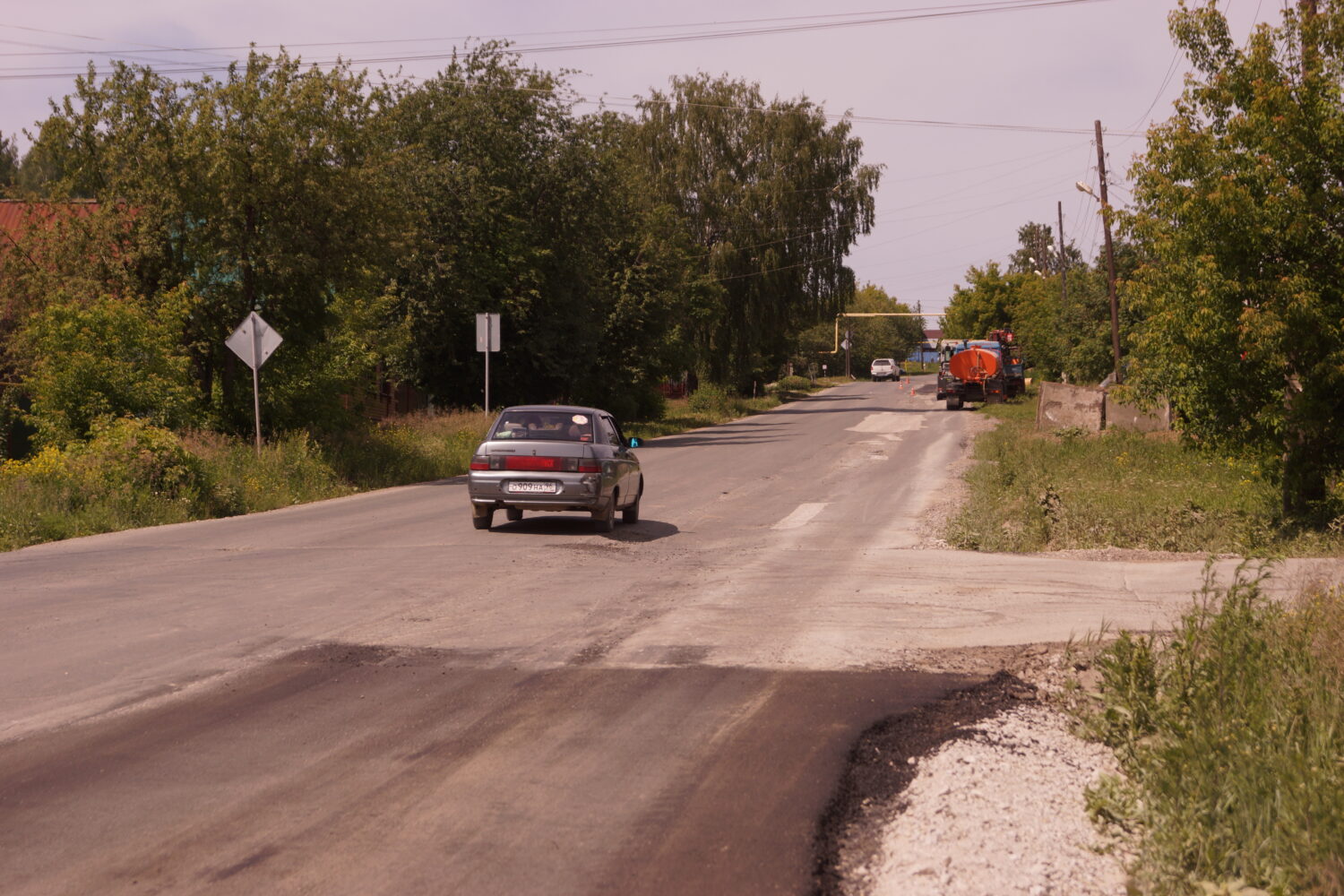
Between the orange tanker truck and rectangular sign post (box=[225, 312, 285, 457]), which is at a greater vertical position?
rectangular sign post (box=[225, 312, 285, 457])

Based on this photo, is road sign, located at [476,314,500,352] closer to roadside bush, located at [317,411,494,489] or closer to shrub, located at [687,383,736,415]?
roadside bush, located at [317,411,494,489]

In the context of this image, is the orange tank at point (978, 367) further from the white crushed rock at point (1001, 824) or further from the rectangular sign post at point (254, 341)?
the white crushed rock at point (1001, 824)

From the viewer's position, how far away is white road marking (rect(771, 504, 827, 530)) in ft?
53.4

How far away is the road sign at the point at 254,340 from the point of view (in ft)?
68.4

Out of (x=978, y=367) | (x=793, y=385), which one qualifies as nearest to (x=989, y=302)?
(x=793, y=385)

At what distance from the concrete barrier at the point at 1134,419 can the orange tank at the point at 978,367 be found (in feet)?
72.1

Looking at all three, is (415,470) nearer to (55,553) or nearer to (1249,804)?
(55,553)

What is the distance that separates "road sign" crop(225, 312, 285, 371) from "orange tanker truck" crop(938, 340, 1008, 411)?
39.0 meters

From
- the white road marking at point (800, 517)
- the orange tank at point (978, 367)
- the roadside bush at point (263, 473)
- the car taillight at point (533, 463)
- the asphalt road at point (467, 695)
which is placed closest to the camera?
the asphalt road at point (467, 695)

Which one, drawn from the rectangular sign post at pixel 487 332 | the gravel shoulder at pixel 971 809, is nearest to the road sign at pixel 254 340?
the rectangular sign post at pixel 487 332

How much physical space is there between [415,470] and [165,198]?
7.07 meters

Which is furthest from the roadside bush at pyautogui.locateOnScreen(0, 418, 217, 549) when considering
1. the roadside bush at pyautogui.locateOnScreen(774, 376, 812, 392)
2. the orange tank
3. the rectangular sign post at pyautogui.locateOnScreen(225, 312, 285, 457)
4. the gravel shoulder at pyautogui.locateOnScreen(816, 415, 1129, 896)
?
the roadside bush at pyautogui.locateOnScreen(774, 376, 812, 392)

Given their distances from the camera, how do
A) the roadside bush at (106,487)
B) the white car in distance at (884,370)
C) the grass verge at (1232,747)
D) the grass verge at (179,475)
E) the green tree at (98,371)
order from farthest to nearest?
the white car in distance at (884,370) → the green tree at (98,371) → the grass verge at (179,475) → the roadside bush at (106,487) → the grass verge at (1232,747)

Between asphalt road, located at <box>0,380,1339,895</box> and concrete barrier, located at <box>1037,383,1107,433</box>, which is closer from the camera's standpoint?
asphalt road, located at <box>0,380,1339,895</box>
